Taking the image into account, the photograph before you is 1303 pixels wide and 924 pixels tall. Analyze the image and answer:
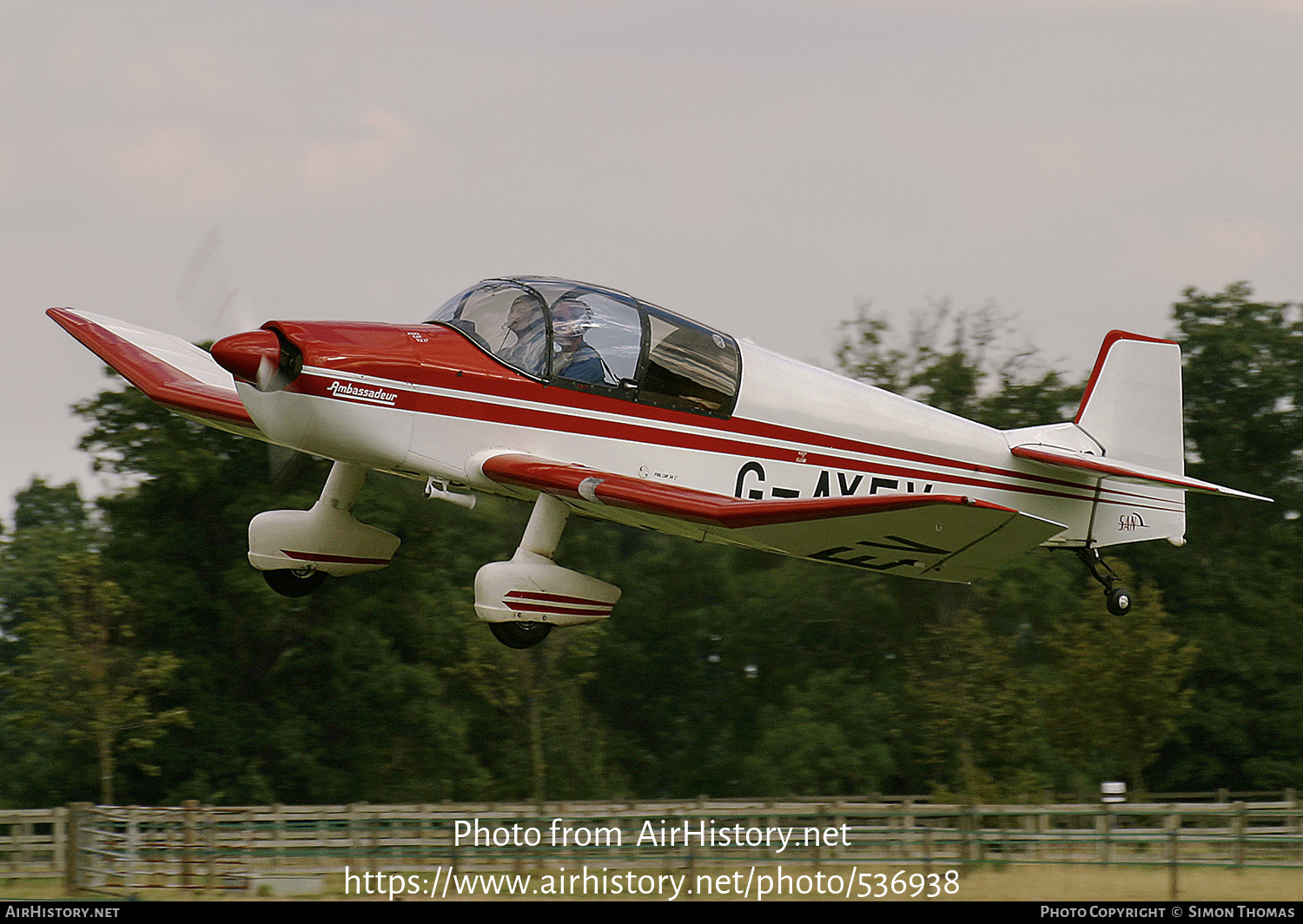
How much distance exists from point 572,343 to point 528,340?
0.35m

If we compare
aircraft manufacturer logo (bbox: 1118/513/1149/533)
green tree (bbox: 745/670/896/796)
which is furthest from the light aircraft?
green tree (bbox: 745/670/896/796)

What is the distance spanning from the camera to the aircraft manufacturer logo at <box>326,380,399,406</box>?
10289 mm

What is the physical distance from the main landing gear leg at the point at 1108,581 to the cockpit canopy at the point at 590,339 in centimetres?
434

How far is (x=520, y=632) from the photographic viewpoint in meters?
10.7

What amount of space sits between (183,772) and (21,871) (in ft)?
56.6

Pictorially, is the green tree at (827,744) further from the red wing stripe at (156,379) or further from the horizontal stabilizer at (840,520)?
the horizontal stabilizer at (840,520)

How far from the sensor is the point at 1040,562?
3781 centimetres

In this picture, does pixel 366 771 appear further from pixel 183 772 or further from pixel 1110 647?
pixel 1110 647

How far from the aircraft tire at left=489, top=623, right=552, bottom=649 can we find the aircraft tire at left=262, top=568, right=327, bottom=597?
211cm

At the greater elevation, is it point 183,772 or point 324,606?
→ point 324,606

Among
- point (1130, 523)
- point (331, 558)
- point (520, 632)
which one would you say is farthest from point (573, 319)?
point (1130, 523)

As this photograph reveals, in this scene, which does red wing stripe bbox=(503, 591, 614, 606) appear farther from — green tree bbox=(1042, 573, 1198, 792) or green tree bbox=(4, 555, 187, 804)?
green tree bbox=(1042, 573, 1198, 792)

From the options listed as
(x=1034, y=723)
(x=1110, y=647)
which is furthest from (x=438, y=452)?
(x=1034, y=723)

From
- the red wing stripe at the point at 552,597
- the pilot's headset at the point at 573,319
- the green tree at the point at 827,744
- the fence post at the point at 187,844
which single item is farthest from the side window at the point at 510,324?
the green tree at the point at 827,744
